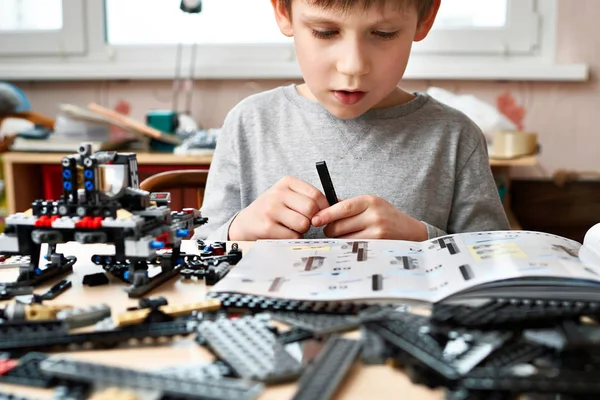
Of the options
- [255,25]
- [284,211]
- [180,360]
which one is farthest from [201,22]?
[180,360]

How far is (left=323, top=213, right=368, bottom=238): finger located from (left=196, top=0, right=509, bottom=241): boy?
0.04 metres

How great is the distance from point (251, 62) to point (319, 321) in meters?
1.75

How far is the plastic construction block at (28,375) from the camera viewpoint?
368mm

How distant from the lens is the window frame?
1.94 m

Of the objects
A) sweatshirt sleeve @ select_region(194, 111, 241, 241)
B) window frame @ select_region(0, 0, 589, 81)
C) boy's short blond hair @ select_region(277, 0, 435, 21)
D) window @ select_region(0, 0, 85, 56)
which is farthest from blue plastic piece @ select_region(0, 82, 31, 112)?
boy's short blond hair @ select_region(277, 0, 435, 21)

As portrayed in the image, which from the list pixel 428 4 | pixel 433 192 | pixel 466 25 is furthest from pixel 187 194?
pixel 466 25

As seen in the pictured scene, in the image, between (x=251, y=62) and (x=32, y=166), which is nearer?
(x=32, y=166)

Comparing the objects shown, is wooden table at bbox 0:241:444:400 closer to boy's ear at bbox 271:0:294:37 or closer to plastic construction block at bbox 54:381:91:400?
plastic construction block at bbox 54:381:91:400

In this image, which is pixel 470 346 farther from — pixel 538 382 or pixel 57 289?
pixel 57 289

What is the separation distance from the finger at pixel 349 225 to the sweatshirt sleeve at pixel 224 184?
10.8 inches

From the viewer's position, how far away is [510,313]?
→ 17.3 inches

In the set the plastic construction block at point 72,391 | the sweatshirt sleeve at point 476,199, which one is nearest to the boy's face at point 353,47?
the sweatshirt sleeve at point 476,199

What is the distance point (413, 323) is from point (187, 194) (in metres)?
1.32

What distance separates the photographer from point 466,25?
79.9 inches
